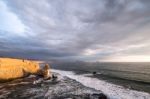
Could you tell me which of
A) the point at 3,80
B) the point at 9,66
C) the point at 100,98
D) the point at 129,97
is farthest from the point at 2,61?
the point at 129,97

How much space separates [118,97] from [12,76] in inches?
1018

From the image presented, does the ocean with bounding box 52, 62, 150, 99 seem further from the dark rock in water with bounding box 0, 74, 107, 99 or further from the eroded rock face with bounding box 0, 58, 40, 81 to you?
the eroded rock face with bounding box 0, 58, 40, 81

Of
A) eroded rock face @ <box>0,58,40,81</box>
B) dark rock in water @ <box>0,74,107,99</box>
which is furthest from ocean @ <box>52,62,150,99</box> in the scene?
eroded rock face @ <box>0,58,40,81</box>

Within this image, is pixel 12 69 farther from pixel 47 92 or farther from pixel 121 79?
pixel 121 79

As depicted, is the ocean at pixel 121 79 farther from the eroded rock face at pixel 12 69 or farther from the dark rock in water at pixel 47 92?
the eroded rock face at pixel 12 69

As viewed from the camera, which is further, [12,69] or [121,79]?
[121,79]

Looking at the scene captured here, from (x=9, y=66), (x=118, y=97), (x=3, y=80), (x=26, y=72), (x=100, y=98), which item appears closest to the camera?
(x=100, y=98)

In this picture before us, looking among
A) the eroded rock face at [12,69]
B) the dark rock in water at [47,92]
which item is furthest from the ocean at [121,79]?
the eroded rock face at [12,69]

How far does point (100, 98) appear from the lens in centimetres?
1642

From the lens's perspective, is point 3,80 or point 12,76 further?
point 12,76

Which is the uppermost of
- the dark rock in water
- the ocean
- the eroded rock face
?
the eroded rock face

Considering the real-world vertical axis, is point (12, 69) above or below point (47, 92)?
above

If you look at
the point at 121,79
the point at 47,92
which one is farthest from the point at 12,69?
the point at 121,79

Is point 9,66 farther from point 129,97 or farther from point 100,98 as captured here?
point 129,97
